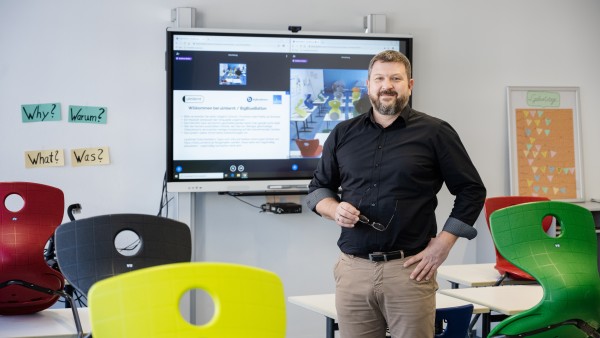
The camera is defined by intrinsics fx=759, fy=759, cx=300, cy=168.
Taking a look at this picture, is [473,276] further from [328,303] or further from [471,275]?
[328,303]

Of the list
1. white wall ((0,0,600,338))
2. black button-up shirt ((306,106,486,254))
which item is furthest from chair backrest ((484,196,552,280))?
black button-up shirt ((306,106,486,254))

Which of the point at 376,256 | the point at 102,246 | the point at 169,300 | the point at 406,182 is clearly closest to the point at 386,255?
the point at 376,256

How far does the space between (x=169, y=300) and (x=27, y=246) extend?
2.06 m

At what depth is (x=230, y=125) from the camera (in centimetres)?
499

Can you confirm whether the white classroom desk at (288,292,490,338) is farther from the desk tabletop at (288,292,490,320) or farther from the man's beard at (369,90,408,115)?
the man's beard at (369,90,408,115)

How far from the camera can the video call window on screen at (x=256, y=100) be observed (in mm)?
4914

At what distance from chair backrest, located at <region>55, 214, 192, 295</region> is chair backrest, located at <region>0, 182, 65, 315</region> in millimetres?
708

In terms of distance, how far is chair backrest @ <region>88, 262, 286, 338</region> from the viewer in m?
1.48

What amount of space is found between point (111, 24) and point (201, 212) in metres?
1.37

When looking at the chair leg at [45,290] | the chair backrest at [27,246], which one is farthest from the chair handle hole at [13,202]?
the chair leg at [45,290]

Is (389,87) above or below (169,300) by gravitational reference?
above

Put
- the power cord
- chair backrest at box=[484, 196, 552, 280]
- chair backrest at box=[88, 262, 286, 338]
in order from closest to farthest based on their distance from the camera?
1. chair backrest at box=[88, 262, 286, 338]
2. chair backrest at box=[484, 196, 552, 280]
3. the power cord

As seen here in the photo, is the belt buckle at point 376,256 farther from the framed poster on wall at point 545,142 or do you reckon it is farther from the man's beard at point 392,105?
the framed poster on wall at point 545,142

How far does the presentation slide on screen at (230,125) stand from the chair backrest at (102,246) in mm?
2252
